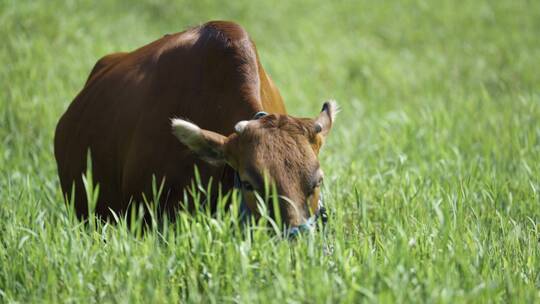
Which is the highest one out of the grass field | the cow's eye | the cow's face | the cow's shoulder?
the cow's shoulder

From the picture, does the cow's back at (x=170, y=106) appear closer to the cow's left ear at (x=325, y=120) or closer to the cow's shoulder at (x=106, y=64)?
the cow's left ear at (x=325, y=120)

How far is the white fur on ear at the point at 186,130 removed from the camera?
153 inches

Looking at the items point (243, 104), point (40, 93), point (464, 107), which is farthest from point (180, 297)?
point (464, 107)

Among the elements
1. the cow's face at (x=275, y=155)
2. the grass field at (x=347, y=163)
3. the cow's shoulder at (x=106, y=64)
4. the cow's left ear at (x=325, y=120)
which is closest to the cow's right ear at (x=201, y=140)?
the cow's face at (x=275, y=155)

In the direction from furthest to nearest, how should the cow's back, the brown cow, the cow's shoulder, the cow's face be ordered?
the cow's shoulder → the cow's back → the brown cow → the cow's face

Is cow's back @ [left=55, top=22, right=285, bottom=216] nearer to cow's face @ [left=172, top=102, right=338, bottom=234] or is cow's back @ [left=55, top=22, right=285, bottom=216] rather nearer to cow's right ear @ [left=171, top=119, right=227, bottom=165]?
cow's right ear @ [left=171, top=119, right=227, bottom=165]

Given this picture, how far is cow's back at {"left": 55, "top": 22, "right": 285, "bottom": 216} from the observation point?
172 inches


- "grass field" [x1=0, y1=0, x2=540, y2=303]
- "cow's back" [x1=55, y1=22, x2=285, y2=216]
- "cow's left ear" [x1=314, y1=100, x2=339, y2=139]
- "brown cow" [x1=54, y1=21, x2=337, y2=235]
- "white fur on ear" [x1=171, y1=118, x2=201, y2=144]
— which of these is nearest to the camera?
"grass field" [x1=0, y1=0, x2=540, y2=303]

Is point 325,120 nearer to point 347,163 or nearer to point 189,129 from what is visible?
point 189,129

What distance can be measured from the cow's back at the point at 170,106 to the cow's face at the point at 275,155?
13.2 inches

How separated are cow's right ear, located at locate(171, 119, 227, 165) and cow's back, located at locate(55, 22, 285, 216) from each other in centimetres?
23

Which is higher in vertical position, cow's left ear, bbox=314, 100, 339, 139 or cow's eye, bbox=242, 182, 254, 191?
cow's left ear, bbox=314, 100, 339, 139

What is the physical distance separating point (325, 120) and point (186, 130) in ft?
2.72

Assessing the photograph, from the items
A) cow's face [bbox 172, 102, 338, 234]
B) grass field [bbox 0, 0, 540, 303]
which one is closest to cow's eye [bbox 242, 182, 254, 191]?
cow's face [bbox 172, 102, 338, 234]
